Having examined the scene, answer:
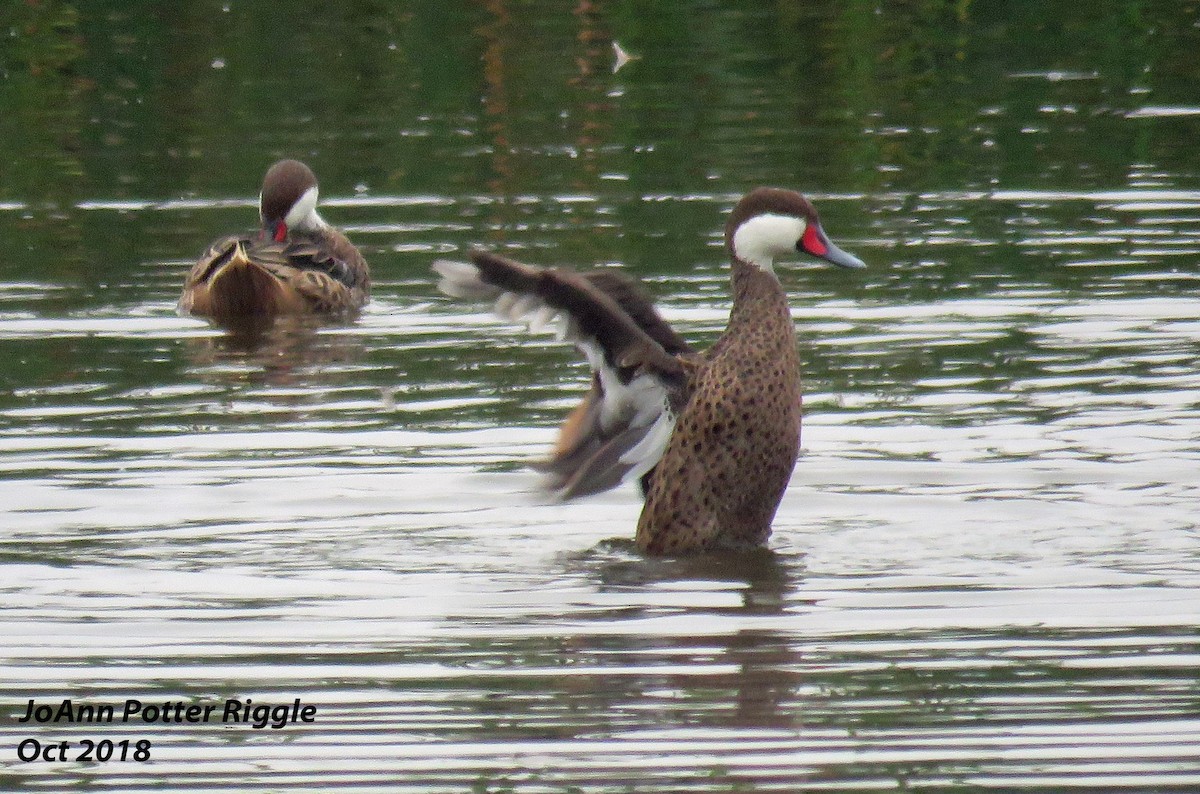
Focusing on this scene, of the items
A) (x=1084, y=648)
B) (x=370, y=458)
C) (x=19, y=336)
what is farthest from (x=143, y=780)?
(x=19, y=336)

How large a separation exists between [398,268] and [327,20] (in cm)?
841

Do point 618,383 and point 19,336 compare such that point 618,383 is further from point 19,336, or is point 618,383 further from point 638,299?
point 19,336

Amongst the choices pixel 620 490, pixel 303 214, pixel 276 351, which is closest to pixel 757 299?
pixel 620 490

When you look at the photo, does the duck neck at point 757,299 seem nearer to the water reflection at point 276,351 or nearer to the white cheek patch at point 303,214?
the water reflection at point 276,351

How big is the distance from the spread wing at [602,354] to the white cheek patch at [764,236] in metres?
0.37

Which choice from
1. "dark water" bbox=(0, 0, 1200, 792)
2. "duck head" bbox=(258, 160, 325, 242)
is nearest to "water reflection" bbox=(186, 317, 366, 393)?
"dark water" bbox=(0, 0, 1200, 792)

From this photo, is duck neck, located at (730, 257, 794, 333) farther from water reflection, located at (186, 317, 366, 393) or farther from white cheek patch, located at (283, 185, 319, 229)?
white cheek patch, located at (283, 185, 319, 229)

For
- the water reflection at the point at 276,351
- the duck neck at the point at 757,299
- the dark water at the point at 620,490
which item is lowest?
the water reflection at the point at 276,351

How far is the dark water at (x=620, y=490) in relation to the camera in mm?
5566

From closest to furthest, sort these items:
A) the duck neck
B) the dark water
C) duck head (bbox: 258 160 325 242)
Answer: the dark water, the duck neck, duck head (bbox: 258 160 325 242)

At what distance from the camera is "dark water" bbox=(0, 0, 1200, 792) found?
5.57m

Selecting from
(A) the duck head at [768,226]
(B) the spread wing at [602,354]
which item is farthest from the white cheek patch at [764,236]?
(B) the spread wing at [602,354]

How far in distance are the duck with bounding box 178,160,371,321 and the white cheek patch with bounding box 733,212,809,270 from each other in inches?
188

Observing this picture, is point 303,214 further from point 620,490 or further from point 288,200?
point 620,490
